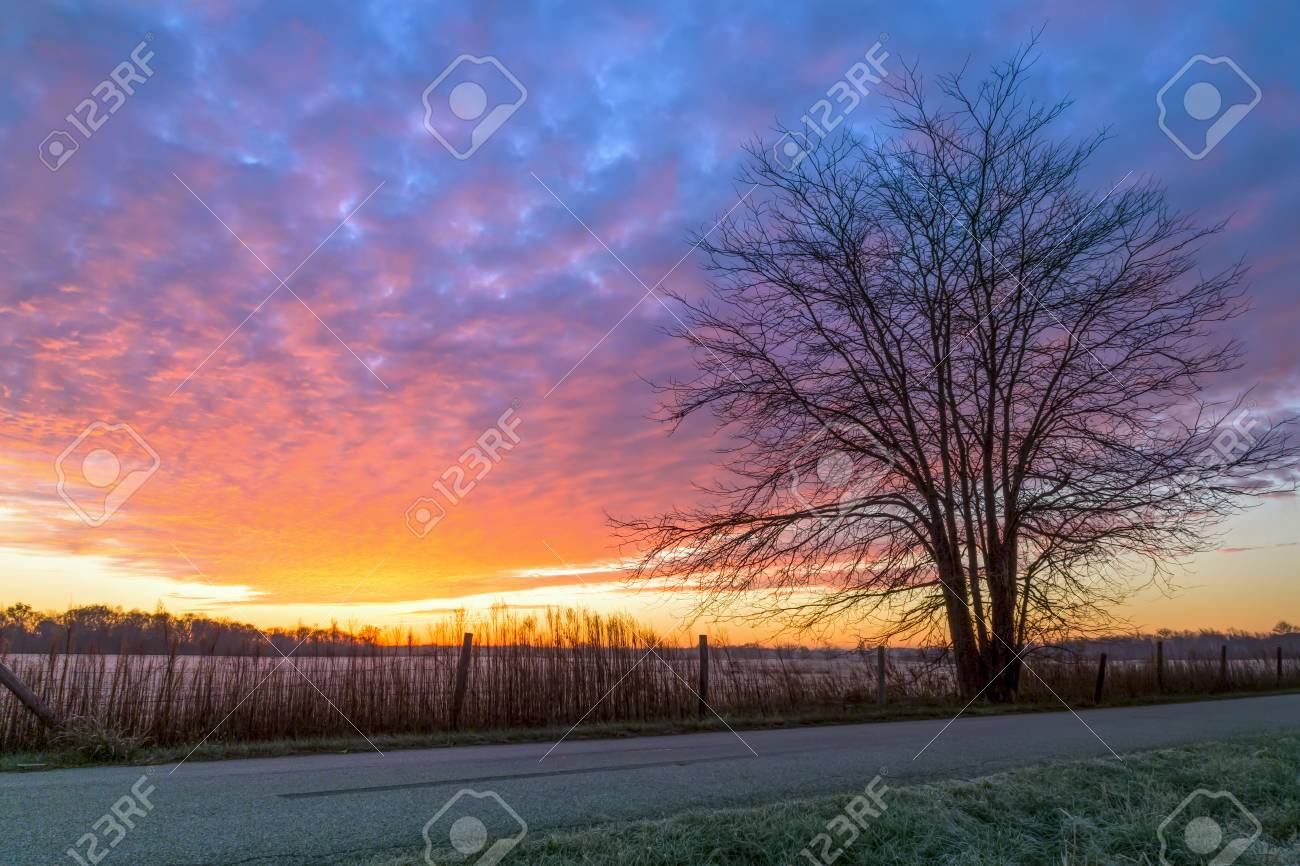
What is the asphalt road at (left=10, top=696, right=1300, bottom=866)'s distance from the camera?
498cm

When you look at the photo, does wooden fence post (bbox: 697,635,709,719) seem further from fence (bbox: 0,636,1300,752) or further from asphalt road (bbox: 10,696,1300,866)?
asphalt road (bbox: 10,696,1300,866)

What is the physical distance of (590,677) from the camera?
1475 centimetres

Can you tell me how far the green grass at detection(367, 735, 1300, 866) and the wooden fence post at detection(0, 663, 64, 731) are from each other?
8155 millimetres

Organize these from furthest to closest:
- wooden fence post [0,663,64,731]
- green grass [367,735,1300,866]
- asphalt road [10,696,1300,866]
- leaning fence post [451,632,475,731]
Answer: leaning fence post [451,632,475,731], wooden fence post [0,663,64,731], asphalt road [10,696,1300,866], green grass [367,735,1300,866]

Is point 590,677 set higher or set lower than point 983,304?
lower

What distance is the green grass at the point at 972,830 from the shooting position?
4250 mm

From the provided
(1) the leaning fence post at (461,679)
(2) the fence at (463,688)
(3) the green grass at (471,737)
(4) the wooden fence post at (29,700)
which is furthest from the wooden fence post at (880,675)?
(4) the wooden fence post at (29,700)

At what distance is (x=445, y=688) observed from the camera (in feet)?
44.8

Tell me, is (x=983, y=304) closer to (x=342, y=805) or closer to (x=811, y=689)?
(x=811, y=689)

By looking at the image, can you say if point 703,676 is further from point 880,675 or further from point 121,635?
point 121,635

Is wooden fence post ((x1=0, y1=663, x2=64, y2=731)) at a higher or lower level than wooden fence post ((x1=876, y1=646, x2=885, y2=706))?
higher

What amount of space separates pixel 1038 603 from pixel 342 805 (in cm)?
1591

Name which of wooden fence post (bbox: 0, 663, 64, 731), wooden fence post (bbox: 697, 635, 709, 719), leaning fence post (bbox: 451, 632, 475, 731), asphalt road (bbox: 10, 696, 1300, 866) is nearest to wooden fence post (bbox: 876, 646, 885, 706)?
wooden fence post (bbox: 697, 635, 709, 719)

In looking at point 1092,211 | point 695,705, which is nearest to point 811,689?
point 695,705
